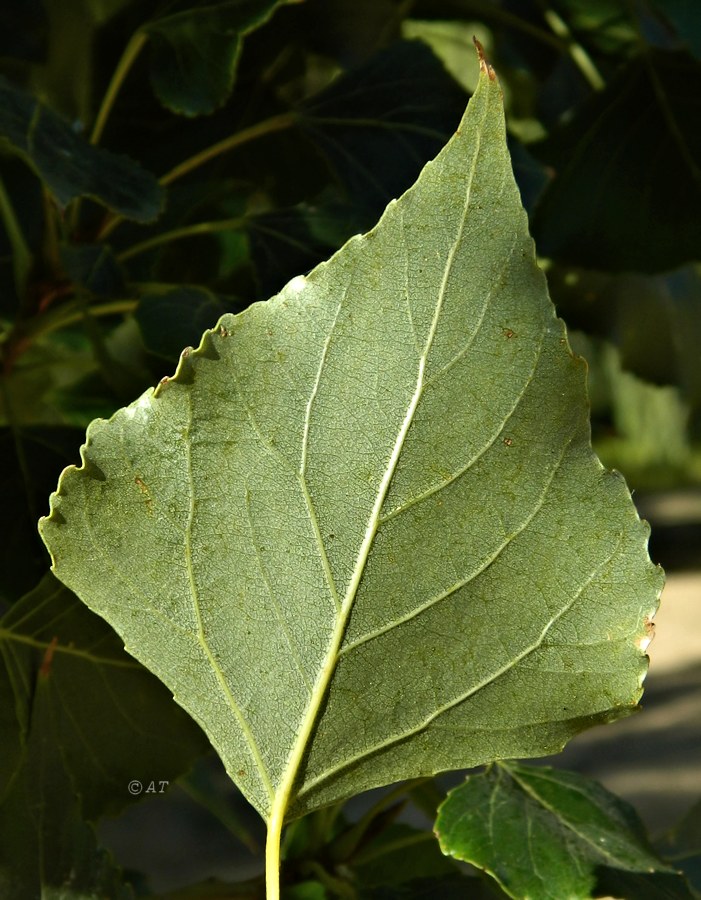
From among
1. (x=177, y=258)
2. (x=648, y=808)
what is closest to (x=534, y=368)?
(x=177, y=258)

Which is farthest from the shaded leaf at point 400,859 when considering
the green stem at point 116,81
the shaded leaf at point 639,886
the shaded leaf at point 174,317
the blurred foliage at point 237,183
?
the green stem at point 116,81

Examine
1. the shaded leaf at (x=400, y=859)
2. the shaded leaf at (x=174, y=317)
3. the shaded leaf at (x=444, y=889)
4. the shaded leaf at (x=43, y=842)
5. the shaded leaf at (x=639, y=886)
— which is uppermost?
the shaded leaf at (x=174, y=317)

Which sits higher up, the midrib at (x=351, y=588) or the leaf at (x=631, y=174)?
the midrib at (x=351, y=588)

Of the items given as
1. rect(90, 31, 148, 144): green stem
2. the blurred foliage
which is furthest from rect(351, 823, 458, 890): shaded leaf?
rect(90, 31, 148, 144): green stem

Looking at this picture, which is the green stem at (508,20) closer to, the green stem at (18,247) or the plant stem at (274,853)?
the green stem at (18,247)

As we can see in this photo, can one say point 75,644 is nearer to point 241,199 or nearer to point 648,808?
point 241,199

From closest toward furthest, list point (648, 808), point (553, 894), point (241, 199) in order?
point (553, 894), point (241, 199), point (648, 808)

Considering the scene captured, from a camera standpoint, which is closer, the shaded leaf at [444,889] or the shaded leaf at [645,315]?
the shaded leaf at [444,889]
